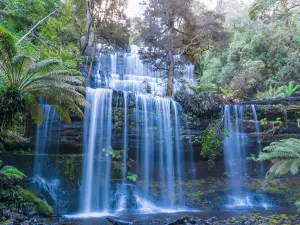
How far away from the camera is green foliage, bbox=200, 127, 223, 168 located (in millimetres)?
13289

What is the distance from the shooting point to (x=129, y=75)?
19219 millimetres

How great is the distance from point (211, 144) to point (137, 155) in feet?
12.1

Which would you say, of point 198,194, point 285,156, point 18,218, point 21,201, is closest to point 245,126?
point 198,194

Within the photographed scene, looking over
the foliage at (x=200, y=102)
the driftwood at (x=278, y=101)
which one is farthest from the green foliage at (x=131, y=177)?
the driftwood at (x=278, y=101)

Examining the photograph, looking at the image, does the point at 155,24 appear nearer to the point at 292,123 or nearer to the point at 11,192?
the point at 292,123

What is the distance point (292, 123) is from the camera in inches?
536

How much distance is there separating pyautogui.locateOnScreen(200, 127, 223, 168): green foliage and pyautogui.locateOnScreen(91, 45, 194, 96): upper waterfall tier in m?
5.09

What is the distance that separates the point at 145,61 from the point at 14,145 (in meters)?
8.52

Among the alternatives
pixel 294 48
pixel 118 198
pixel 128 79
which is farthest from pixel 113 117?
pixel 294 48

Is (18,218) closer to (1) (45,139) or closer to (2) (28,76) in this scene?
(2) (28,76)

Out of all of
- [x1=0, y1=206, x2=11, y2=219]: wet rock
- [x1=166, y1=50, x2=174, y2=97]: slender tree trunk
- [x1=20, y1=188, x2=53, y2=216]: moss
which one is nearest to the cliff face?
[x1=166, y1=50, x2=174, y2=97]: slender tree trunk

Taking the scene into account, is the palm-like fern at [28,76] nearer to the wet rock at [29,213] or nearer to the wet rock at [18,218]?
the wet rock at [18,218]

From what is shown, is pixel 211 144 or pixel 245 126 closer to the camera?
pixel 211 144

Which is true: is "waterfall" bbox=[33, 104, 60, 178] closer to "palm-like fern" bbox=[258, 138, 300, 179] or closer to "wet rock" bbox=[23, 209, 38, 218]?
"wet rock" bbox=[23, 209, 38, 218]
